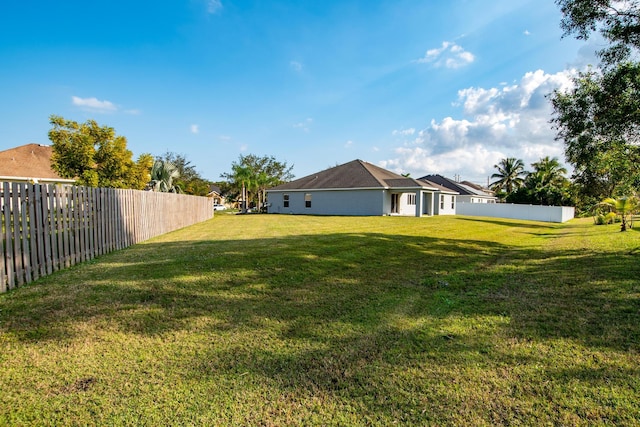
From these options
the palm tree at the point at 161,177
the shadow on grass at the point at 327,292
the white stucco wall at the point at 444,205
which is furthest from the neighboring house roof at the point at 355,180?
the shadow on grass at the point at 327,292

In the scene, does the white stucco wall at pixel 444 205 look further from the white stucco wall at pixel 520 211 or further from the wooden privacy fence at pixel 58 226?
the wooden privacy fence at pixel 58 226

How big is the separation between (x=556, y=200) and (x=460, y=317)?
41.0 m

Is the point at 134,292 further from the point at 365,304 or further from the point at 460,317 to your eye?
the point at 460,317

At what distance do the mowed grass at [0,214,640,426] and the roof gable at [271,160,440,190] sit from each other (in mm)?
22271

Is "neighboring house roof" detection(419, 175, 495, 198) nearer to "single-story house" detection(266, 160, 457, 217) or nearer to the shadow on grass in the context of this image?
"single-story house" detection(266, 160, 457, 217)

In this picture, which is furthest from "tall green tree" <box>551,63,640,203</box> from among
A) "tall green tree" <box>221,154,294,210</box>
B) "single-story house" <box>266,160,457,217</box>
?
"tall green tree" <box>221,154,294,210</box>

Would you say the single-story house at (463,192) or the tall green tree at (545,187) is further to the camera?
the single-story house at (463,192)

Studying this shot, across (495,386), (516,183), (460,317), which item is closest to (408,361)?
(495,386)

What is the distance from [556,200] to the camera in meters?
36.3

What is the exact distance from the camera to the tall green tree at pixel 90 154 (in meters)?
22.4

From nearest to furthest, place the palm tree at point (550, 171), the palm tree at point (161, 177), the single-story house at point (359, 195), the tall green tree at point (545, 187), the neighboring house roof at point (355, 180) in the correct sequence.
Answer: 1. the single-story house at point (359, 195)
2. the neighboring house roof at point (355, 180)
3. the palm tree at point (161, 177)
4. the tall green tree at point (545, 187)
5. the palm tree at point (550, 171)

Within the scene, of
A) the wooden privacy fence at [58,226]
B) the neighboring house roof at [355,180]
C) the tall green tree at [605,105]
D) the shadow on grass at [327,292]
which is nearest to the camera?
the shadow on grass at [327,292]

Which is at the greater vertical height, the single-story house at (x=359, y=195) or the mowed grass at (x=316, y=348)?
the single-story house at (x=359, y=195)

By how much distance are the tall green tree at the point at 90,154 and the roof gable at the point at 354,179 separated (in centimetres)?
1480
